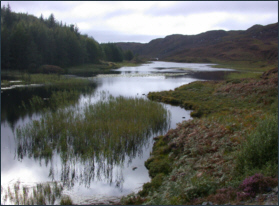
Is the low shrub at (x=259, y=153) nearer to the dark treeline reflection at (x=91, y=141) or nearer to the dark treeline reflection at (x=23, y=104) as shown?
the dark treeline reflection at (x=91, y=141)

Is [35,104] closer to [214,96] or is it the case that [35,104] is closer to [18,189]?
[18,189]

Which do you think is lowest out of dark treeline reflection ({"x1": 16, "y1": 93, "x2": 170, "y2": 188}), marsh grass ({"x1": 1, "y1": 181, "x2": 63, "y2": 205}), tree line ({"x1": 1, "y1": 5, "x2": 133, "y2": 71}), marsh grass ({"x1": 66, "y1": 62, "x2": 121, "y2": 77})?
marsh grass ({"x1": 1, "y1": 181, "x2": 63, "y2": 205})

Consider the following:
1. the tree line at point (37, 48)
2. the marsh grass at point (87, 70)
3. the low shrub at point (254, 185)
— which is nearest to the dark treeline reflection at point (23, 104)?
the low shrub at point (254, 185)

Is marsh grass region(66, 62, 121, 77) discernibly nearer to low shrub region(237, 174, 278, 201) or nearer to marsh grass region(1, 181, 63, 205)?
marsh grass region(1, 181, 63, 205)

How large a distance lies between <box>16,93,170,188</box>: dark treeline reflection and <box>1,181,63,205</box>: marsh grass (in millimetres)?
1174

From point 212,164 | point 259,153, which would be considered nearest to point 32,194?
point 212,164

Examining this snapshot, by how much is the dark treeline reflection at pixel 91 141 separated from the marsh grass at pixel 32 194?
1.17m

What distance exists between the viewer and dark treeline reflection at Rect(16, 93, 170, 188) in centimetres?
1411

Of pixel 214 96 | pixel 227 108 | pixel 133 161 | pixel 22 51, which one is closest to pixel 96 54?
pixel 22 51

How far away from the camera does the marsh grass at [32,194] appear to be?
10.8 meters

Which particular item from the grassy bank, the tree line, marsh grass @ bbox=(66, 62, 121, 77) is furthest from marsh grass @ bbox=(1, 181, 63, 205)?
the tree line

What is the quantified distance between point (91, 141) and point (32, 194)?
5.57 metres

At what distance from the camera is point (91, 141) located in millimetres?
16766

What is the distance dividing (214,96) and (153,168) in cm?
2393
